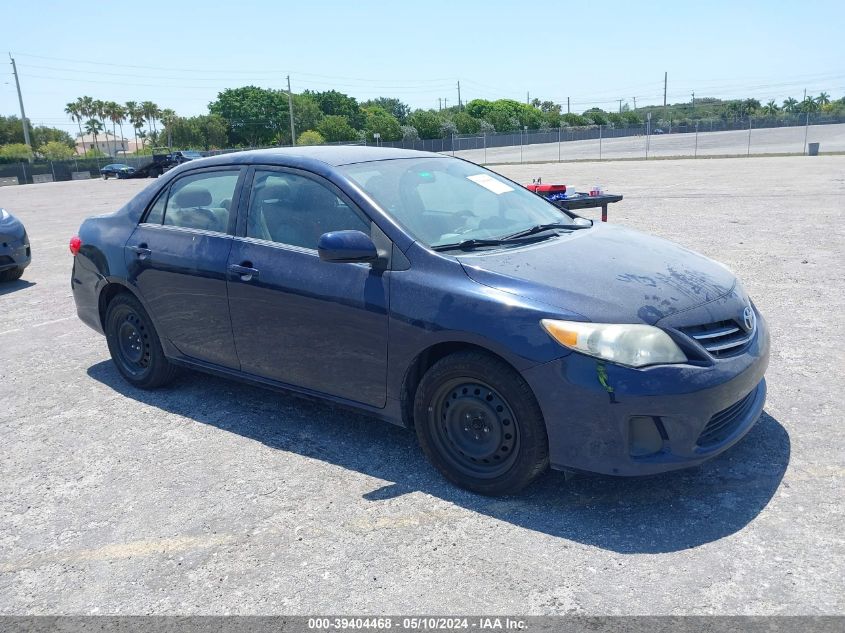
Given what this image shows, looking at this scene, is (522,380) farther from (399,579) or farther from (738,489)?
(738,489)

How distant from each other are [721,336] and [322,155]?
250 cm

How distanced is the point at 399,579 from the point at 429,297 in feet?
4.29

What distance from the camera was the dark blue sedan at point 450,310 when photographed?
3.15 meters

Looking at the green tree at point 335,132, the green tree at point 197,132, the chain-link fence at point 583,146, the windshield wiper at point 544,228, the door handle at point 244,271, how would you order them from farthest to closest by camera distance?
the green tree at point 197,132, the green tree at point 335,132, the chain-link fence at point 583,146, the door handle at point 244,271, the windshield wiper at point 544,228

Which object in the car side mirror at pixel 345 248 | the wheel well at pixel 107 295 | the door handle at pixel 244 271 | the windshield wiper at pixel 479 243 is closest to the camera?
the car side mirror at pixel 345 248

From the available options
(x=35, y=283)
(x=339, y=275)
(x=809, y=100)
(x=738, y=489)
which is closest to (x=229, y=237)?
(x=339, y=275)

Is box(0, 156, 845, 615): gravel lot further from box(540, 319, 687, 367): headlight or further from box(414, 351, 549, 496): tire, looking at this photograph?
box(540, 319, 687, 367): headlight

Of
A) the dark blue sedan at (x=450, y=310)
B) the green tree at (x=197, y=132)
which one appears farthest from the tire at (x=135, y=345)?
the green tree at (x=197, y=132)

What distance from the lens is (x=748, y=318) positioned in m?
3.62

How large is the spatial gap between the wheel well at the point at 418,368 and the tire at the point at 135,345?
2.14 metres

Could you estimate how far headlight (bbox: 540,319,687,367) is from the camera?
10.2 ft

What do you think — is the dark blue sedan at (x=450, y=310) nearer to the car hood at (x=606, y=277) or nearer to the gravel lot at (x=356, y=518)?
the car hood at (x=606, y=277)

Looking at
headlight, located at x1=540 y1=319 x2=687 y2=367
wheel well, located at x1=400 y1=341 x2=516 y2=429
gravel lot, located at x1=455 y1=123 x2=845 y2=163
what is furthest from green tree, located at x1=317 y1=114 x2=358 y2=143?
headlight, located at x1=540 y1=319 x2=687 y2=367

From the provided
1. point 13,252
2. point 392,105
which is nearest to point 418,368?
point 13,252
